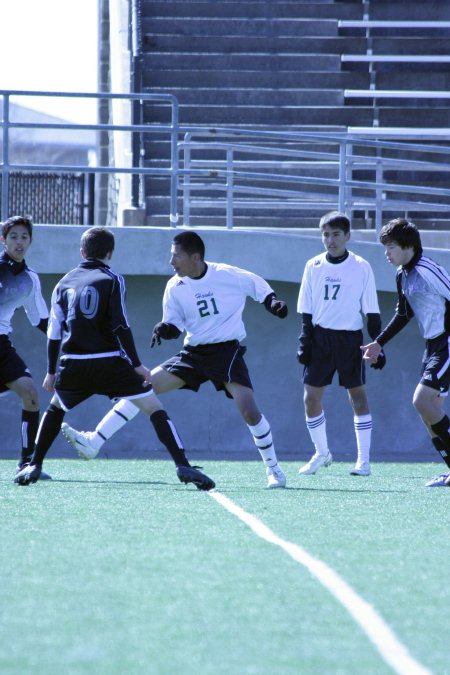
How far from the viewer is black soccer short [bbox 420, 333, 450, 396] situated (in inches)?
370

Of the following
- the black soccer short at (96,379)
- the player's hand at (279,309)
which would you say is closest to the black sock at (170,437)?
the black soccer short at (96,379)

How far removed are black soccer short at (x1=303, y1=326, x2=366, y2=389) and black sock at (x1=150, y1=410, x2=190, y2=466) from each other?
2.60m

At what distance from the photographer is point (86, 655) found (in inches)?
164

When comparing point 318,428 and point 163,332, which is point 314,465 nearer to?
point 318,428

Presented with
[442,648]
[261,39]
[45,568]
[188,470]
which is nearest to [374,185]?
[188,470]

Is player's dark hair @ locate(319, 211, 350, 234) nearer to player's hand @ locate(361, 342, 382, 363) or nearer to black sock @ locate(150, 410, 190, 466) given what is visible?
player's hand @ locate(361, 342, 382, 363)

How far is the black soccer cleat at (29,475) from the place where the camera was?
29.9 ft

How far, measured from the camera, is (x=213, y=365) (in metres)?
9.59

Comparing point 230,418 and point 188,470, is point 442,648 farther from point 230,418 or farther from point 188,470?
point 230,418

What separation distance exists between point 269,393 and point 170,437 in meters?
5.59

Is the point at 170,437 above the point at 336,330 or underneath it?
underneath

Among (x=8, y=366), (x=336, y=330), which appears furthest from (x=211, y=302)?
(x=336, y=330)

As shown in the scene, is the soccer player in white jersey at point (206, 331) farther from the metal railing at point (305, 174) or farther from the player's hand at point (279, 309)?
the metal railing at point (305, 174)

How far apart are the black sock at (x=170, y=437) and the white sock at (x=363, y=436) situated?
2639 mm
